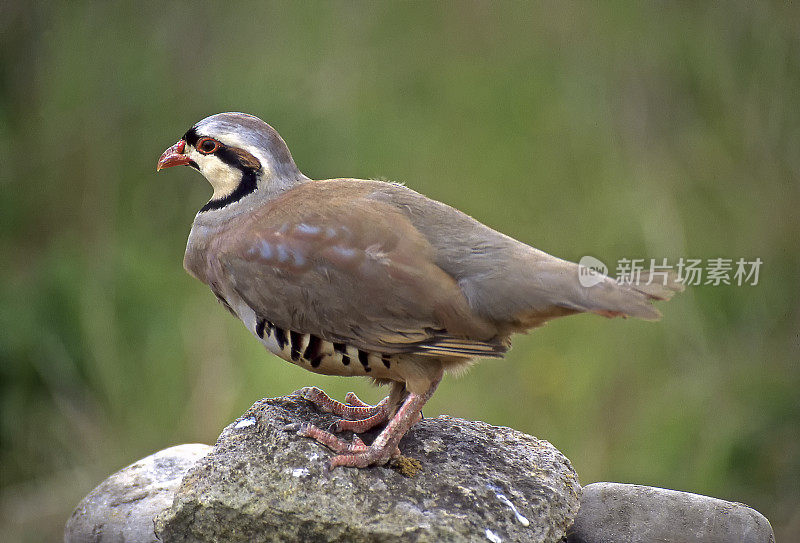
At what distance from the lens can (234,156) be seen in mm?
4230

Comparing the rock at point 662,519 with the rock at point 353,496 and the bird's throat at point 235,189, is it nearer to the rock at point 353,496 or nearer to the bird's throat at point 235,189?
the rock at point 353,496

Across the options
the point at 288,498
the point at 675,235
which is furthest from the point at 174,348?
the point at 675,235

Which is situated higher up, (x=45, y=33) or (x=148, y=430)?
(x=45, y=33)

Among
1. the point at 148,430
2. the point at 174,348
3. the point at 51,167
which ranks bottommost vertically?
the point at 148,430

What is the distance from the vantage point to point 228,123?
13.8 feet

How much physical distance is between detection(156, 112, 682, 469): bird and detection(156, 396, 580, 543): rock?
136mm

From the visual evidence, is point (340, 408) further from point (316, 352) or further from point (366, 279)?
point (366, 279)

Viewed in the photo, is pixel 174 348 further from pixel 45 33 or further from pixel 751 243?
pixel 751 243

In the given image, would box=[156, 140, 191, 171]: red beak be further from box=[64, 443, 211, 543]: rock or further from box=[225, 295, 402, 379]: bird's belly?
box=[64, 443, 211, 543]: rock

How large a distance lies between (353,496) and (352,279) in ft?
2.77

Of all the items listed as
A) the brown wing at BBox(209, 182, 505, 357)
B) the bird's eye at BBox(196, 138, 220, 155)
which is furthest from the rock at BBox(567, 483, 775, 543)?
the bird's eye at BBox(196, 138, 220, 155)

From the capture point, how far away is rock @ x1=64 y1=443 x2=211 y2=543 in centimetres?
466

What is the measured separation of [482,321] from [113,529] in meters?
2.21

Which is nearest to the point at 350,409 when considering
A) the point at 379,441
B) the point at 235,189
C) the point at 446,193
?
the point at 379,441
